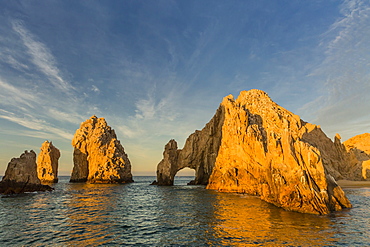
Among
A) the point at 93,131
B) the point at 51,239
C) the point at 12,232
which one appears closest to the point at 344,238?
the point at 51,239

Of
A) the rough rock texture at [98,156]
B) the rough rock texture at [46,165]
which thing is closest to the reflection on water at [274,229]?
the rough rock texture at [98,156]

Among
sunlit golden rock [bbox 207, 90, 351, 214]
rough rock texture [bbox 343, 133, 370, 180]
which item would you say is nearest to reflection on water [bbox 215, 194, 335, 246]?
sunlit golden rock [bbox 207, 90, 351, 214]

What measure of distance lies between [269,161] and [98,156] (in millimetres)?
74961

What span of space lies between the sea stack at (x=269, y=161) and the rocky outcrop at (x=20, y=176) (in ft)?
127

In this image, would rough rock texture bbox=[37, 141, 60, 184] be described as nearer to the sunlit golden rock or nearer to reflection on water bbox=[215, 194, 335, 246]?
the sunlit golden rock

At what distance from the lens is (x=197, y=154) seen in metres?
77.2

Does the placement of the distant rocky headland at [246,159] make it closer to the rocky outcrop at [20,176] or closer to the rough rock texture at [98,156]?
the rough rock texture at [98,156]

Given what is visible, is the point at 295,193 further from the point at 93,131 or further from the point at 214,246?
the point at 93,131

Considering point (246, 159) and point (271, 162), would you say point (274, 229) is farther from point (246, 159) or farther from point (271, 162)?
point (246, 159)

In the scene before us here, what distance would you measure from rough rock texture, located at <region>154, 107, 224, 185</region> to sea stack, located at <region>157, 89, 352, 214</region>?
41 cm

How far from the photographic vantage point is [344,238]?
1453 centimetres

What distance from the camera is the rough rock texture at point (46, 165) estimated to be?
94875mm

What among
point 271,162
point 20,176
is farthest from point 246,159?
point 20,176

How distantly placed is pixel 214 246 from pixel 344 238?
936 centimetres
